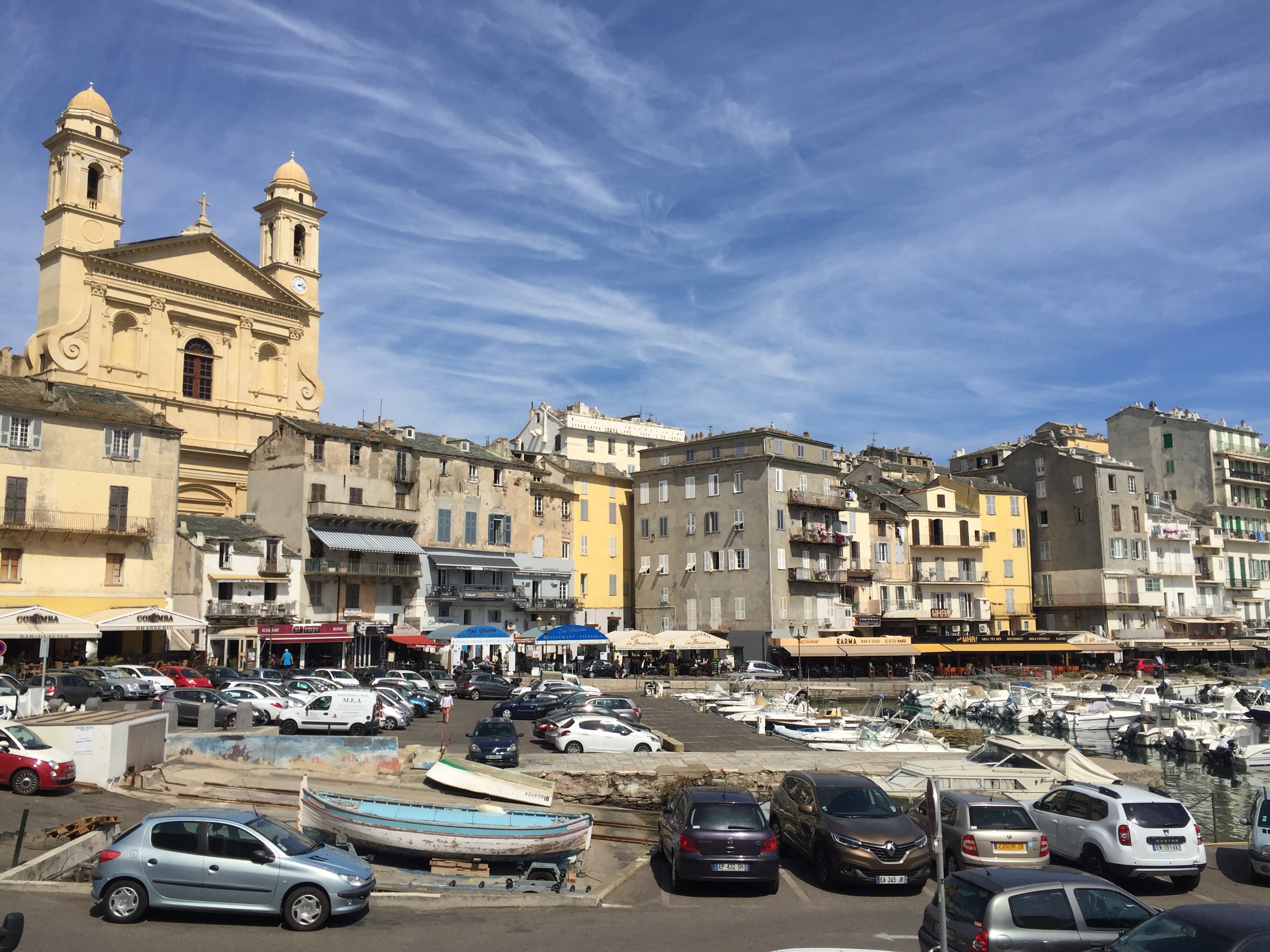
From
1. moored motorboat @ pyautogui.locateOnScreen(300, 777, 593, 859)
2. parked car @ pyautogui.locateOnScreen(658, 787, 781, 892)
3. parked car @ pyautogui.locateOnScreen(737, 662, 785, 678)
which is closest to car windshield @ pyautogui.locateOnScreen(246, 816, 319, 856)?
moored motorboat @ pyautogui.locateOnScreen(300, 777, 593, 859)

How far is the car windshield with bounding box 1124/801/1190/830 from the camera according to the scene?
1667 cm

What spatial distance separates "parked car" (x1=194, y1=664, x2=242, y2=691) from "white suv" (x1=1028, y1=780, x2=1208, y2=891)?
2998 centimetres

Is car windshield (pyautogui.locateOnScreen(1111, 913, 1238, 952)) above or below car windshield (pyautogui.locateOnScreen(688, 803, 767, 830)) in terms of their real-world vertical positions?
above

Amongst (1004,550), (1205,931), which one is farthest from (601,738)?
(1004,550)

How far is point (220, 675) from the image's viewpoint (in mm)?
41781

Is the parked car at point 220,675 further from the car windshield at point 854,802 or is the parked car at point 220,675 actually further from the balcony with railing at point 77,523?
the car windshield at point 854,802

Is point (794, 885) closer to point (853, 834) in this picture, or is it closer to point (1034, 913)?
point (853, 834)

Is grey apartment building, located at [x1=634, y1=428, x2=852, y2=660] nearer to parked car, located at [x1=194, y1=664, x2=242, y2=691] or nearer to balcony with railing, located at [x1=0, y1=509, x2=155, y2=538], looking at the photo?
parked car, located at [x1=194, y1=664, x2=242, y2=691]

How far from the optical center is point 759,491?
6956cm

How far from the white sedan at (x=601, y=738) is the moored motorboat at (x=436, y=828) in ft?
43.1

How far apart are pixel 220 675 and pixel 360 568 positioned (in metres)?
17.4

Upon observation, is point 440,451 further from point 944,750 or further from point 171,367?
point 944,750

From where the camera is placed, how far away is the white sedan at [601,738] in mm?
31359

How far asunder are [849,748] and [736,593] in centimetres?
3407
